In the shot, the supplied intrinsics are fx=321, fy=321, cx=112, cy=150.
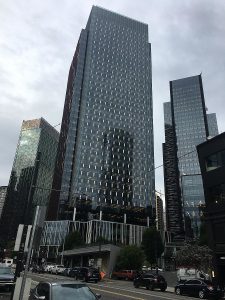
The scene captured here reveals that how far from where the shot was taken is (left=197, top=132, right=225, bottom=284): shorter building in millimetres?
38438

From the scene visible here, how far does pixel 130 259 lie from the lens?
182ft

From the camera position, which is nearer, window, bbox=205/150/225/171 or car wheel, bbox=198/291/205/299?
car wheel, bbox=198/291/205/299

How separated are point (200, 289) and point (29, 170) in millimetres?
106421

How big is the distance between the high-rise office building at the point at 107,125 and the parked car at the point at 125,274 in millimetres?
72836

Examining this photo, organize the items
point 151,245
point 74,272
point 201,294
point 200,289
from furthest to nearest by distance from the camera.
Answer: point 151,245 → point 74,272 → point 200,289 → point 201,294

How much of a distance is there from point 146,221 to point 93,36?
97956mm

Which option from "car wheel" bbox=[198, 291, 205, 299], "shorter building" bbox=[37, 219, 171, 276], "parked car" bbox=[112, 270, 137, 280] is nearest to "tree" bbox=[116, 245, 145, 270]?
"parked car" bbox=[112, 270, 137, 280]

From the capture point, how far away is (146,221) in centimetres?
13825

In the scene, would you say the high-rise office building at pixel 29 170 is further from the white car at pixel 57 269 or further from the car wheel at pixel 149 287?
the car wheel at pixel 149 287

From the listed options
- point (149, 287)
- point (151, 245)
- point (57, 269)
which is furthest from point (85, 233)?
point (149, 287)

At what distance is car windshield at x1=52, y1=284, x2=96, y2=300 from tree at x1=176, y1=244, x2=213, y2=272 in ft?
100

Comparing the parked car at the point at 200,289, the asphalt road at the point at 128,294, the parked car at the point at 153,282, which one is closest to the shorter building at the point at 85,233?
the parked car at the point at 153,282

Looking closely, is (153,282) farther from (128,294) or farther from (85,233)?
(85,233)

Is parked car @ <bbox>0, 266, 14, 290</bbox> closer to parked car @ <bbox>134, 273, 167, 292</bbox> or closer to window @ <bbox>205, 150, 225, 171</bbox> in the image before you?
parked car @ <bbox>134, 273, 167, 292</bbox>
